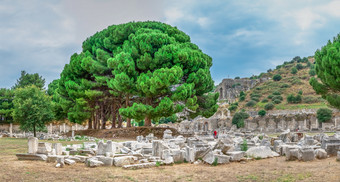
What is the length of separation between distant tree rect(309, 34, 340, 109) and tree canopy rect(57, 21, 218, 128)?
8226 mm

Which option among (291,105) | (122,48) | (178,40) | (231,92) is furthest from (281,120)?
(231,92)

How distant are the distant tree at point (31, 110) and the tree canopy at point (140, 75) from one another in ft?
7.29

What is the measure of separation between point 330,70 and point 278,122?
30.9m

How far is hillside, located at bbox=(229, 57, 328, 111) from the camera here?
6219cm

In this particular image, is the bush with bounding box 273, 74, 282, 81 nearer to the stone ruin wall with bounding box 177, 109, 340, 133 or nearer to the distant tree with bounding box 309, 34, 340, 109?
the stone ruin wall with bounding box 177, 109, 340, 133

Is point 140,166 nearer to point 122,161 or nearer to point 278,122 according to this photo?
point 122,161

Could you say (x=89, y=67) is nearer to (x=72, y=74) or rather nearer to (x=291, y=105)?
(x=72, y=74)

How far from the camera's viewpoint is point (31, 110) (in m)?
24.9

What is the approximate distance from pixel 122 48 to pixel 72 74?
5756 millimetres

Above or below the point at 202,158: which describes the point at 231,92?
above

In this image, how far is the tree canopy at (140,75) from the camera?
800 inches

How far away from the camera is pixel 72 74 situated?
87.5ft

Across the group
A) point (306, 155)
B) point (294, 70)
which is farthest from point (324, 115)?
point (294, 70)

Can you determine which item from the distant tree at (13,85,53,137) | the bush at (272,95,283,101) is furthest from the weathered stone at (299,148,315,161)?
the bush at (272,95,283,101)
